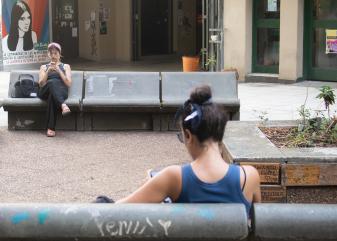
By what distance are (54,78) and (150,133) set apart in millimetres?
1561

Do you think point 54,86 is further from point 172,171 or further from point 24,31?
point 24,31

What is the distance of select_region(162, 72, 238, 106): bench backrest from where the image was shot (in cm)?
1007

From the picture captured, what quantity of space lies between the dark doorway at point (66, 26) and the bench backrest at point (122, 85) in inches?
444

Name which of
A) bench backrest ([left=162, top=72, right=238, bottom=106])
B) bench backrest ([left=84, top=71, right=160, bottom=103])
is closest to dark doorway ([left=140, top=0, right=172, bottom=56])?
bench backrest ([left=84, top=71, right=160, bottom=103])

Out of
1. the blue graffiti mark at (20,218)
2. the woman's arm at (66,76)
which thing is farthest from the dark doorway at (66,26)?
the blue graffiti mark at (20,218)

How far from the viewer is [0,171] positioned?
7.58m

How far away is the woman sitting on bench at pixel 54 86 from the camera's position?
9578mm

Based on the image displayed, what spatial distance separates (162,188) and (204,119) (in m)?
0.37

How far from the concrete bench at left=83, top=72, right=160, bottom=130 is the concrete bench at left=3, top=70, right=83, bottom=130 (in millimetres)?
134

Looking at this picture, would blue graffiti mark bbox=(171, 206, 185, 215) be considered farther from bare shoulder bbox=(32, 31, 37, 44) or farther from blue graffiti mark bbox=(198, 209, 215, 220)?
bare shoulder bbox=(32, 31, 37, 44)

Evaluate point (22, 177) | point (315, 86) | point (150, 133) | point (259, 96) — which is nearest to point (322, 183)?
point (22, 177)

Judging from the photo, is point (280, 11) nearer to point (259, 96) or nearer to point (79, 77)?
point (259, 96)

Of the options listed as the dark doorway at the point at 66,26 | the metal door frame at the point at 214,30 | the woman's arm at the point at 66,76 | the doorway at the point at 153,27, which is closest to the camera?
the woman's arm at the point at 66,76

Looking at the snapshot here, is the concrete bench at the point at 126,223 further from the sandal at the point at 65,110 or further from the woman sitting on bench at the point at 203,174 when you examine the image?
the sandal at the point at 65,110
